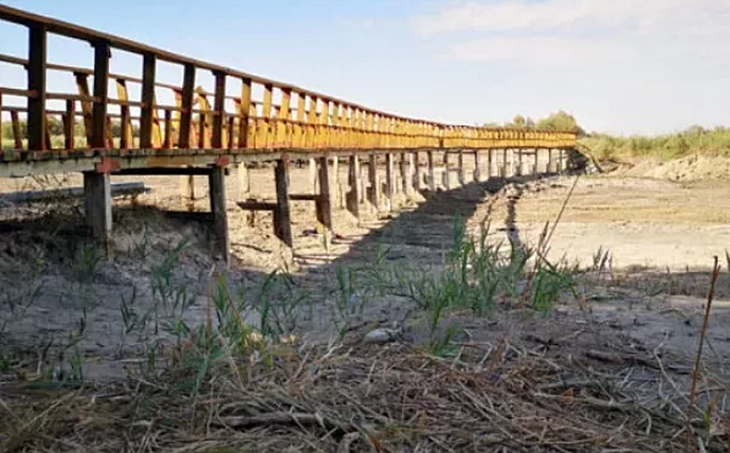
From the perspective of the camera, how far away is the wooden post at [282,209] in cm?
1395

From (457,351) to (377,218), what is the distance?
18.4 meters

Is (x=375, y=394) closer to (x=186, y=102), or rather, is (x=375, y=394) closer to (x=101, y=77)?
(x=101, y=77)

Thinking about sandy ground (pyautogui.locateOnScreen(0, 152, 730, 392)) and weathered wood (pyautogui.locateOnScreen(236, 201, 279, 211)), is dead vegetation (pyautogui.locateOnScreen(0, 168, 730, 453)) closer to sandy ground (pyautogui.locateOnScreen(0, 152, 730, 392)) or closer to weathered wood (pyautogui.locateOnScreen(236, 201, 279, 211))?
sandy ground (pyautogui.locateOnScreen(0, 152, 730, 392))

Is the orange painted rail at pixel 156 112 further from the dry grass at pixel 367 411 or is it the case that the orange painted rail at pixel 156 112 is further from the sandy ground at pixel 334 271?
the dry grass at pixel 367 411

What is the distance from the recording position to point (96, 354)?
429 centimetres

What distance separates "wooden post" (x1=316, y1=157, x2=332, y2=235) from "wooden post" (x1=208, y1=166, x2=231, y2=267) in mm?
5722

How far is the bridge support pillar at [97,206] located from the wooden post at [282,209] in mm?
5649

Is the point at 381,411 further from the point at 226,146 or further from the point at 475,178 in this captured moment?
the point at 475,178

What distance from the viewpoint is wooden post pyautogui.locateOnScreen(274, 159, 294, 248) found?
14.0 meters

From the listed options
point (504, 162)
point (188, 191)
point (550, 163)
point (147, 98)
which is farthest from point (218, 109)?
point (550, 163)

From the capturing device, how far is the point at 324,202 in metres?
17.1

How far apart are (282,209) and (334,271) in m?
3.27

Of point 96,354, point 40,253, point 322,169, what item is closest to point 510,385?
point 96,354

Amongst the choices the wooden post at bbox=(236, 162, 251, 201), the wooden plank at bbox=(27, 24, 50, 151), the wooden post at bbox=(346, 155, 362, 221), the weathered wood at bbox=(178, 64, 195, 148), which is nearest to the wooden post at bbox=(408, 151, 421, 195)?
the wooden post at bbox=(346, 155, 362, 221)
